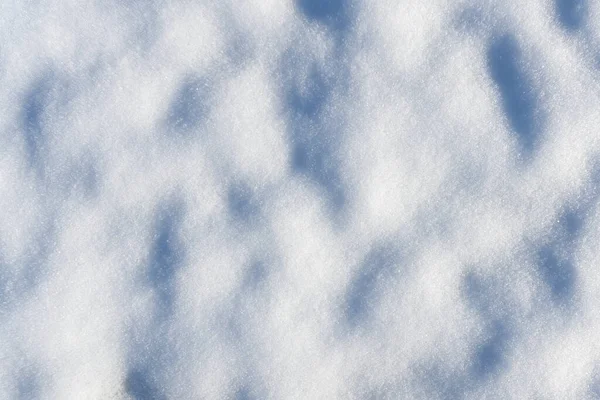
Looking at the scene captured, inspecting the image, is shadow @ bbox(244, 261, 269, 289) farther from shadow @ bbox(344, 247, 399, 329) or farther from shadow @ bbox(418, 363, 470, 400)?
shadow @ bbox(418, 363, 470, 400)

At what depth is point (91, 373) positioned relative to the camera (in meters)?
0.87

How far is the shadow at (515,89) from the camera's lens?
899 millimetres

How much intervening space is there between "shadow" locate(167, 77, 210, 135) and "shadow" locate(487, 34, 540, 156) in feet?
1.67

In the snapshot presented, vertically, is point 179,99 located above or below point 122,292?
above

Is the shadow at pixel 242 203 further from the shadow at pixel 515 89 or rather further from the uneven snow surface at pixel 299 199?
the shadow at pixel 515 89

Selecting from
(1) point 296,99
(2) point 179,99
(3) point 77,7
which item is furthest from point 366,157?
(3) point 77,7

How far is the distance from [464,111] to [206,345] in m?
0.60

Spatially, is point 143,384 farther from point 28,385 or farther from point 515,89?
point 515,89

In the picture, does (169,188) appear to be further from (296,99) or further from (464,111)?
(464,111)

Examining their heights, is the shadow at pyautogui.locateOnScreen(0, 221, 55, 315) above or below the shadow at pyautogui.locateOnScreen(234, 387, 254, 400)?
above

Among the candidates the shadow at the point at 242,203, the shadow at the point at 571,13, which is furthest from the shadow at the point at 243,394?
the shadow at the point at 571,13

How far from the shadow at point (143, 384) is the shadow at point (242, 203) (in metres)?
0.31

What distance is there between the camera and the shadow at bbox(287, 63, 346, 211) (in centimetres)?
91

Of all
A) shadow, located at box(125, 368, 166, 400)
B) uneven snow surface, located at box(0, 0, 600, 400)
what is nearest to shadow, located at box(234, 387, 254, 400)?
uneven snow surface, located at box(0, 0, 600, 400)
